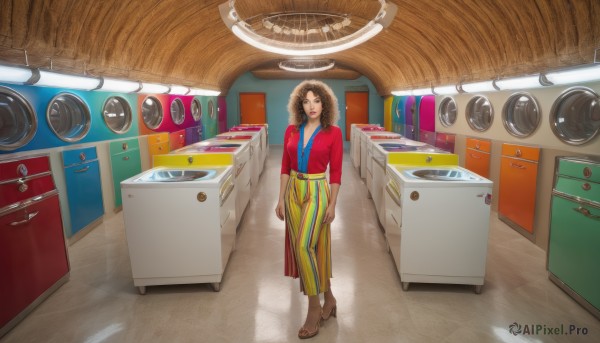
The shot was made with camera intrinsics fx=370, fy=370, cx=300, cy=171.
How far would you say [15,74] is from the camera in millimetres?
3732

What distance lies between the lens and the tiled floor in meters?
3.10

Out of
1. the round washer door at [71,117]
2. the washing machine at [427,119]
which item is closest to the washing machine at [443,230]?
the round washer door at [71,117]

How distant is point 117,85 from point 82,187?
5.93 ft

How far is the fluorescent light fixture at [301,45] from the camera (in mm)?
4082

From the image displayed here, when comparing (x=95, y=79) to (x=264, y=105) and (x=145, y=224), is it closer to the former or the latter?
(x=145, y=224)

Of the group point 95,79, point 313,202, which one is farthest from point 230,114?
point 313,202

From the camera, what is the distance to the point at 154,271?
3.73 m

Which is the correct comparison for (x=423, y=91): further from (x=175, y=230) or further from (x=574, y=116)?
(x=175, y=230)

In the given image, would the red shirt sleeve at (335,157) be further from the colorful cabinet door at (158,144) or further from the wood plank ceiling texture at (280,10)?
the colorful cabinet door at (158,144)

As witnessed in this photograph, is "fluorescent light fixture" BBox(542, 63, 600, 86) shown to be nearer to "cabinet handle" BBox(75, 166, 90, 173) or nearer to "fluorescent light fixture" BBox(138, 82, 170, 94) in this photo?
"cabinet handle" BBox(75, 166, 90, 173)

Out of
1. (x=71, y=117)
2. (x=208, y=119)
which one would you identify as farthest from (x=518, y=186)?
(x=208, y=119)

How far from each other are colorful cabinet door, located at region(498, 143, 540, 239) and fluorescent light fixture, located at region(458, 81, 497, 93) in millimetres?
1003

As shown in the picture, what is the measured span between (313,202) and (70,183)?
437 cm

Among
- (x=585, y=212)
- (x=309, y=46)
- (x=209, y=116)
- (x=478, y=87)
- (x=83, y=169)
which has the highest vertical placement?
(x=309, y=46)
